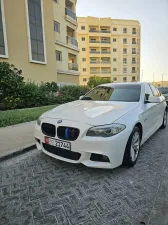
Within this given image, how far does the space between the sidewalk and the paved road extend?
558mm

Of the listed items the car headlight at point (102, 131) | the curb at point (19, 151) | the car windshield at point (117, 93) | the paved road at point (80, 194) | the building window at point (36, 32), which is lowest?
the paved road at point (80, 194)

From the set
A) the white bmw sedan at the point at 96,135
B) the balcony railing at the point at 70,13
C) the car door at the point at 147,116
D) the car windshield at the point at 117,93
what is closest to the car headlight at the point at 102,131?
the white bmw sedan at the point at 96,135

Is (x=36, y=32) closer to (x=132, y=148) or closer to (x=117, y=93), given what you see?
(x=117, y=93)

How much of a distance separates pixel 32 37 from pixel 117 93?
13.3 metres

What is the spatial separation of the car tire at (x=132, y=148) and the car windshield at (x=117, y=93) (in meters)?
0.92

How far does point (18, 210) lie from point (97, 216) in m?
0.97

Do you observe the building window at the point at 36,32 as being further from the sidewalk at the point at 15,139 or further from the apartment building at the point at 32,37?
the sidewalk at the point at 15,139

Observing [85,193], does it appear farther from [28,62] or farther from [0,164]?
[28,62]

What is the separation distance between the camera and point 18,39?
13.3 m

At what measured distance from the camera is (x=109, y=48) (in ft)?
160

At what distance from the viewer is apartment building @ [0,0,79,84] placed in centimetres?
1249

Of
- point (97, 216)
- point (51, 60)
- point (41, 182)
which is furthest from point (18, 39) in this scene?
point (97, 216)

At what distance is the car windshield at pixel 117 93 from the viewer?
385 centimetres

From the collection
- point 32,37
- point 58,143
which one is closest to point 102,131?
point 58,143
